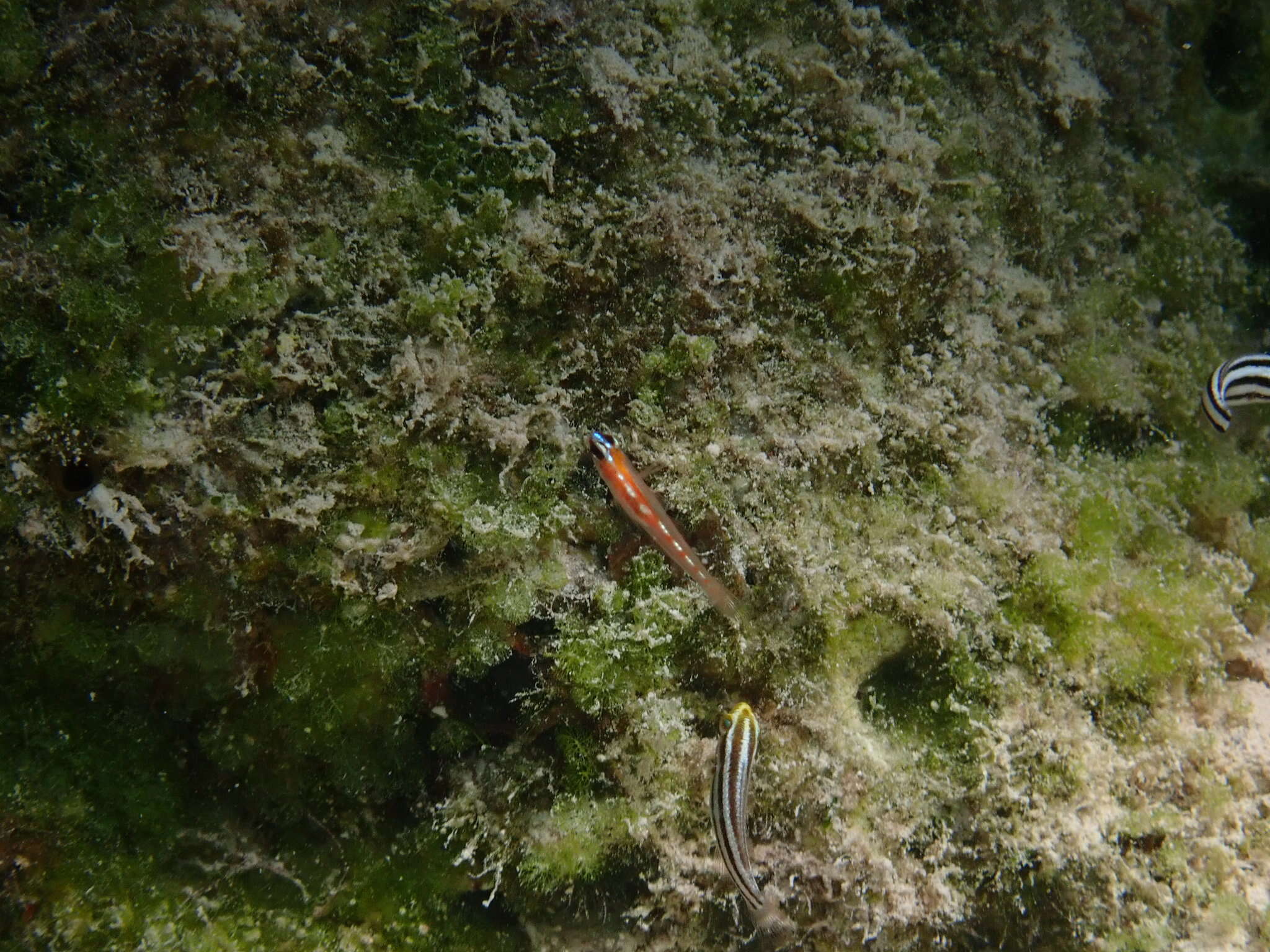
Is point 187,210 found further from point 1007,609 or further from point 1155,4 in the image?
point 1155,4

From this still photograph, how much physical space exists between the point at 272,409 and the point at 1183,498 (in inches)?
223

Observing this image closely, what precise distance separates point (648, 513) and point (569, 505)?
50 centimetres

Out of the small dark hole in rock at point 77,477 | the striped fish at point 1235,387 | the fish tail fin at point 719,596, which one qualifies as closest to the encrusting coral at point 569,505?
the small dark hole in rock at point 77,477

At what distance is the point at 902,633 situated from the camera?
3.62 meters

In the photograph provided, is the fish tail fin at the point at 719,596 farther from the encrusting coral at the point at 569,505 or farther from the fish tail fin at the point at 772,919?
the fish tail fin at the point at 772,919

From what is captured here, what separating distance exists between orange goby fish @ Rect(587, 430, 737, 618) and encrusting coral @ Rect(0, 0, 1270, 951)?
0.48 ft

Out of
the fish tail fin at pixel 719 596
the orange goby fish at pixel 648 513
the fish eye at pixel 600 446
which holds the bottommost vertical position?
the fish tail fin at pixel 719 596

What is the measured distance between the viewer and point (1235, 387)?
4.09 meters

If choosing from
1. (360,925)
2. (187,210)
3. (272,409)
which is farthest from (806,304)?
(360,925)

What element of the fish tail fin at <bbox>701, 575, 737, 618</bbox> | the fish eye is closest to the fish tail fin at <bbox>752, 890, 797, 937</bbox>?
the fish tail fin at <bbox>701, 575, 737, 618</bbox>

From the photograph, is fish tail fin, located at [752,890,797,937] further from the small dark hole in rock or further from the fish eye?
the small dark hole in rock

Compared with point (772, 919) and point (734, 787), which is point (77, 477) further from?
point (772, 919)

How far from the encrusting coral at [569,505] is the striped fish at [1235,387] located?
2.37ft

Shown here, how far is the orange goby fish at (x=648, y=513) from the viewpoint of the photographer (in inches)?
126
